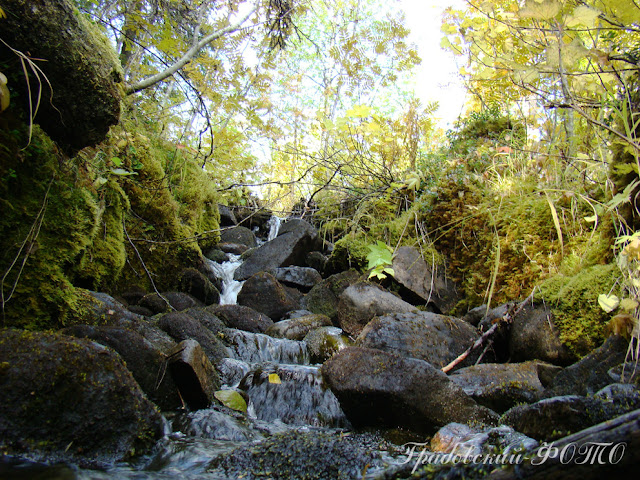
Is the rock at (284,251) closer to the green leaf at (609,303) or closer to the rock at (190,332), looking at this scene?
the rock at (190,332)

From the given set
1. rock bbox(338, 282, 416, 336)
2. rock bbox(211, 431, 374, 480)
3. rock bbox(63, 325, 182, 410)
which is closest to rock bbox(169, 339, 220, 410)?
rock bbox(63, 325, 182, 410)

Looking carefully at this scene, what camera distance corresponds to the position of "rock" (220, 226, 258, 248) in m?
10.0

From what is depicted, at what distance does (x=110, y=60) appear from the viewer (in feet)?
8.97

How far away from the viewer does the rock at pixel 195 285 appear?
230 inches

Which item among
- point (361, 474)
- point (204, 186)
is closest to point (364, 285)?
point (361, 474)

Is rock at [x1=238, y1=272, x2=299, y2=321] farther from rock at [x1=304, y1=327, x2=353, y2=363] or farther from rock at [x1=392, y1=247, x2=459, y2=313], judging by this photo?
rock at [x1=392, y1=247, x2=459, y2=313]

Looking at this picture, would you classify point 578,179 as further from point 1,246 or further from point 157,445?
point 1,246

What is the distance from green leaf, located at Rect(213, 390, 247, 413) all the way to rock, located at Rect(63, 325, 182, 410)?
30 centimetres

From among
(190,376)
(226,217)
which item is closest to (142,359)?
(190,376)

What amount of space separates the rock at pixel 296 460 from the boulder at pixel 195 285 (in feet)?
14.0

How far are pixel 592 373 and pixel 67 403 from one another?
2881 millimetres

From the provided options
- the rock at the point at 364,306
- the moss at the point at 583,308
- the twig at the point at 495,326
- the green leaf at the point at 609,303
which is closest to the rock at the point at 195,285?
the rock at the point at 364,306

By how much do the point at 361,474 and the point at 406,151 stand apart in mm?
4814

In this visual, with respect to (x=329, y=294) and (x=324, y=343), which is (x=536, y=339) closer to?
(x=324, y=343)
